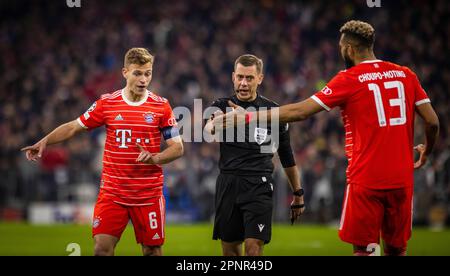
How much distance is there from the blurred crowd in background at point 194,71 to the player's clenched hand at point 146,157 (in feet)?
39.0

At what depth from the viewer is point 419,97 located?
6648 millimetres

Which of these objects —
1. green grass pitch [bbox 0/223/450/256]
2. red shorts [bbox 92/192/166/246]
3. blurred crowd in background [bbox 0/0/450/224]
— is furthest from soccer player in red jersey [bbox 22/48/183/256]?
blurred crowd in background [bbox 0/0/450/224]

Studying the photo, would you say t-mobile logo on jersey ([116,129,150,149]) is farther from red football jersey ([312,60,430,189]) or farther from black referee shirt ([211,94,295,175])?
red football jersey ([312,60,430,189])

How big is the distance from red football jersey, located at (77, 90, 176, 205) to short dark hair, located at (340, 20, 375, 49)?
7.31 ft

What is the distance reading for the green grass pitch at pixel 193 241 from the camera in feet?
42.4

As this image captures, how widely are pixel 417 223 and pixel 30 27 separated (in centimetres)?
1555

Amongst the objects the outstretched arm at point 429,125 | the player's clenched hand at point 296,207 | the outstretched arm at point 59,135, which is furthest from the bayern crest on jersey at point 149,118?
the outstretched arm at point 429,125

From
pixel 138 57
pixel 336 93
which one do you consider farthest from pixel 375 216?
pixel 138 57

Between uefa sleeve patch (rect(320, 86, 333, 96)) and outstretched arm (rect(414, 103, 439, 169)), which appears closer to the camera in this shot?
uefa sleeve patch (rect(320, 86, 333, 96))

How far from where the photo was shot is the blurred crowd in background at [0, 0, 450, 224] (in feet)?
64.7

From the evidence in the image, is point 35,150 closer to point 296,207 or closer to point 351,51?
point 296,207

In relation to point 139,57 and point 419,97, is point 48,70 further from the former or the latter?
point 419,97

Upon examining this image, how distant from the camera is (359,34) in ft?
21.6

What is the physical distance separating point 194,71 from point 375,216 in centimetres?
1835
